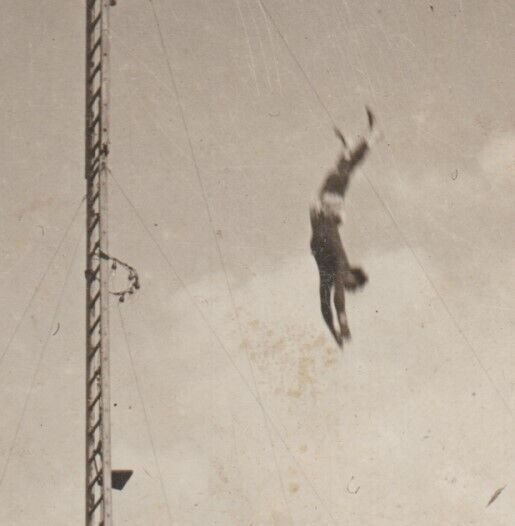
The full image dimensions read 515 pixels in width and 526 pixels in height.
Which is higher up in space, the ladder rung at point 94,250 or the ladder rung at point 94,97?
the ladder rung at point 94,97

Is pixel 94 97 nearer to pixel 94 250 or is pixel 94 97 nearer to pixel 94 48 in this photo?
pixel 94 48

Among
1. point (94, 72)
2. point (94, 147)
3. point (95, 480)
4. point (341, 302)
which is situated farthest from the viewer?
point (341, 302)

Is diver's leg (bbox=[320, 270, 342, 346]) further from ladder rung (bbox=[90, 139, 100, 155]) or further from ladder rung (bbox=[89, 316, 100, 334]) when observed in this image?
ladder rung (bbox=[90, 139, 100, 155])

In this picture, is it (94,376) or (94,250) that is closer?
(94,376)

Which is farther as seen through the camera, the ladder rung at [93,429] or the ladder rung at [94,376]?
the ladder rung at [94,376]

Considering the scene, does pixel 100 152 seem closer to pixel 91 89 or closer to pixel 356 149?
pixel 91 89

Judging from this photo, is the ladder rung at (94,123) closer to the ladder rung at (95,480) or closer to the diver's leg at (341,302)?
the diver's leg at (341,302)

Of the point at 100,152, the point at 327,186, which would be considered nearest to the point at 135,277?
the point at 100,152

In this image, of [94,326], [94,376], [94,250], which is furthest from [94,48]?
[94,376]

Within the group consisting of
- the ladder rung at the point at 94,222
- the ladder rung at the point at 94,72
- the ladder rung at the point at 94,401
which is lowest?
the ladder rung at the point at 94,401

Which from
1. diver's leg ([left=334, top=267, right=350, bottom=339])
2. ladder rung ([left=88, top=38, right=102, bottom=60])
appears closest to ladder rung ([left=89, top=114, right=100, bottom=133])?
ladder rung ([left=88, top=38, right=102, bottom=60])

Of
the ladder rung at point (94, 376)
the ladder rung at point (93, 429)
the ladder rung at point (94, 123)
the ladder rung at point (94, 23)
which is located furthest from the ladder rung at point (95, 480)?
the ladder rung at point (94, 23)
